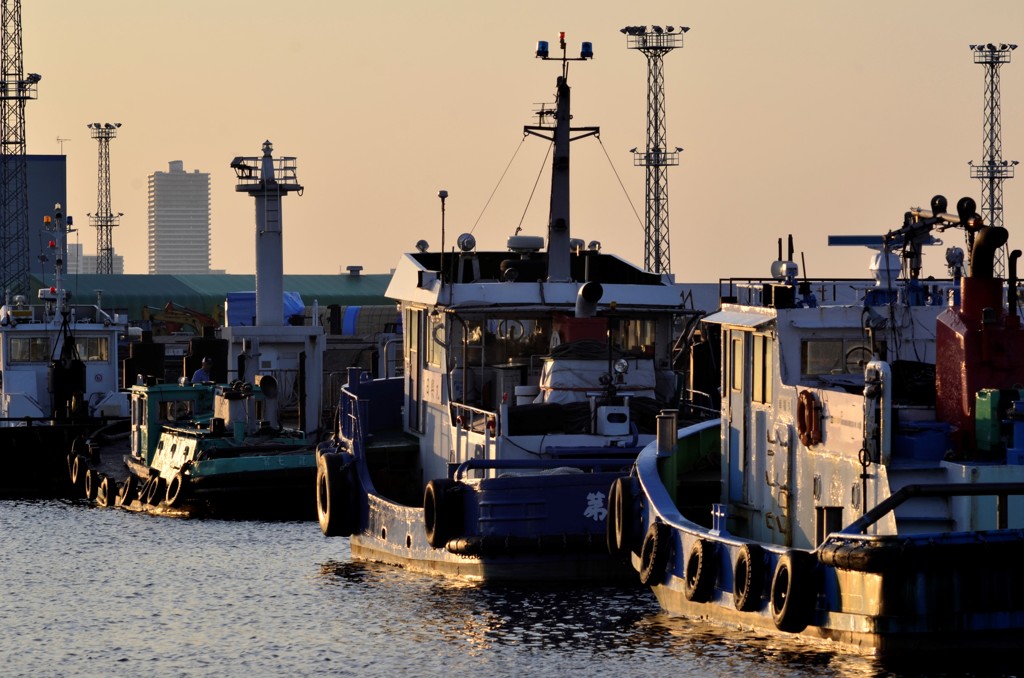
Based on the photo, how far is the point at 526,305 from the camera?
29328mm

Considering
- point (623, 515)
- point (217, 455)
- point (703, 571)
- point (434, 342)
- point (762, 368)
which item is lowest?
point (703, 571)

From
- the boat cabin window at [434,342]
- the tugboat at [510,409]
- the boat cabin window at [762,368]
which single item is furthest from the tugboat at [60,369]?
the boat cabin window at [762,368]

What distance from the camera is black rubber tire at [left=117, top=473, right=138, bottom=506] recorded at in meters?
42.6

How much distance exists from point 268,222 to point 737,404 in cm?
2780

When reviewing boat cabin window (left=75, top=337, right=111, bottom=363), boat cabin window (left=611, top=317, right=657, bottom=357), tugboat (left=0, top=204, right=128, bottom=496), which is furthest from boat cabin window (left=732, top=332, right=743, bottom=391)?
boat cabin window (left=75, top=337, right=111, bottom=363)

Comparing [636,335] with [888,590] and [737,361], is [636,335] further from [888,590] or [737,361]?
[888,590]

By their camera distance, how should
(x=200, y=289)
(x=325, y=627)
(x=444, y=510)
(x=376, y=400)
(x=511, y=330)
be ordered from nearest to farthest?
(x=325, y=627), (x=444, y=510), (x=511, y=330), (x=376, y=400), (x=200, y=289)

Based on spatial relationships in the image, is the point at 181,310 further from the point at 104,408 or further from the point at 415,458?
the point at 415,458

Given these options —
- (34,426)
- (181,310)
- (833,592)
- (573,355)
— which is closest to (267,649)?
(573,355)

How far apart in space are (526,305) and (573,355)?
1.39m

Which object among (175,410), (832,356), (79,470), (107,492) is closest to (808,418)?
(832,356)

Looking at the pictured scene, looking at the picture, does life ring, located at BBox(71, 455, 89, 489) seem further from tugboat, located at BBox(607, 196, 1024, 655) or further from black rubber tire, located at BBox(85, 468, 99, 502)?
tugboat, located at BBox(607, 196, 1024, 655)

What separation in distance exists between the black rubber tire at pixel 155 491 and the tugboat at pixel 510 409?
795 centimetres

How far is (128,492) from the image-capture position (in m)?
42.7
